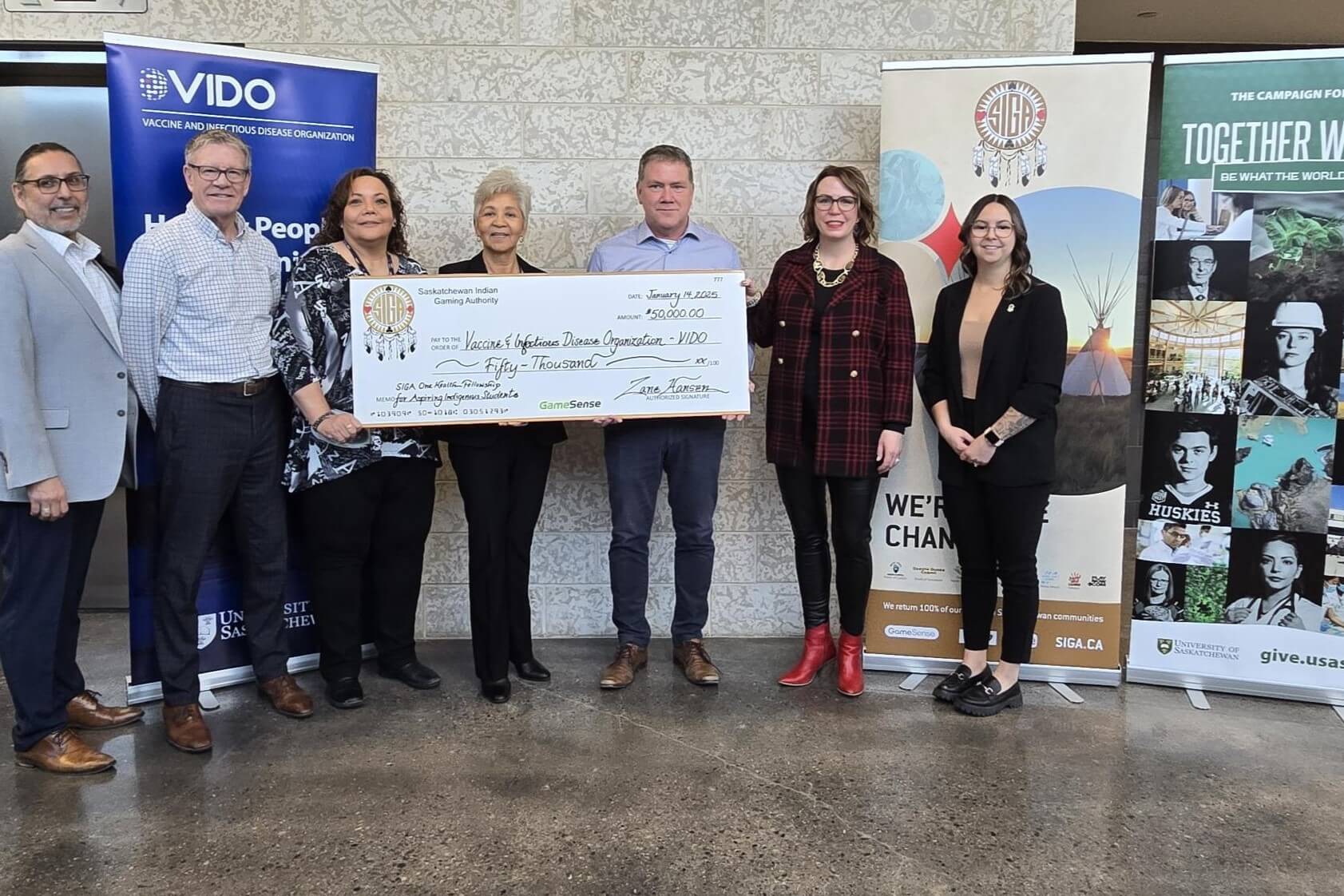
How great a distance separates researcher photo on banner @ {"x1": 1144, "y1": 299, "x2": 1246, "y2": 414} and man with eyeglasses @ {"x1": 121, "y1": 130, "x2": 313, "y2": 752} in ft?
9.64

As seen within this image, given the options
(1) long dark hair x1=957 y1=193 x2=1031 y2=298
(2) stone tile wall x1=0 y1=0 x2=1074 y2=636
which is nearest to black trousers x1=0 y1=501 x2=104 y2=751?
(2) stone tile wall x1=0 y1=0 x2=1074 y2=636

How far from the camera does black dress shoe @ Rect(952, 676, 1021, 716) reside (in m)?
3.14

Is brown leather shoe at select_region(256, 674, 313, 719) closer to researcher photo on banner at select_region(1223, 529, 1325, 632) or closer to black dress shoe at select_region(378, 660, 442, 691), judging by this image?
black dress shoe at select_region(378, 660, 442, 691)

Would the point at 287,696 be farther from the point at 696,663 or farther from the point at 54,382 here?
the point at 696,663

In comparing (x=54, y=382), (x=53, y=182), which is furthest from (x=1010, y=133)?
(x=54, y=382)

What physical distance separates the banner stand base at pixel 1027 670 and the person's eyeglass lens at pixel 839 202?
1.60 m

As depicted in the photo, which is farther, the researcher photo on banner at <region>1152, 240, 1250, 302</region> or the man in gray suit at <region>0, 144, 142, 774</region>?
the researcher photo on banner at <region>1152, 240, 1250, 302</region>

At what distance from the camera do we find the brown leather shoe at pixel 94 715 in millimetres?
3020

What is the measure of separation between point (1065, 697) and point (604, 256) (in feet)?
7.21

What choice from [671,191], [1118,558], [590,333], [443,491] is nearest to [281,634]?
[443,491]

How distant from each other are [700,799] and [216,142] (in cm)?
234

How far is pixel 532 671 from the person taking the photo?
3.42 meters

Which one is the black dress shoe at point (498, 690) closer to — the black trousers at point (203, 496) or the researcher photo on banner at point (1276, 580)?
the black trousers at point (203, 496)

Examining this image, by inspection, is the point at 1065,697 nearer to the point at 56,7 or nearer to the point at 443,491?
the point at 443,491
